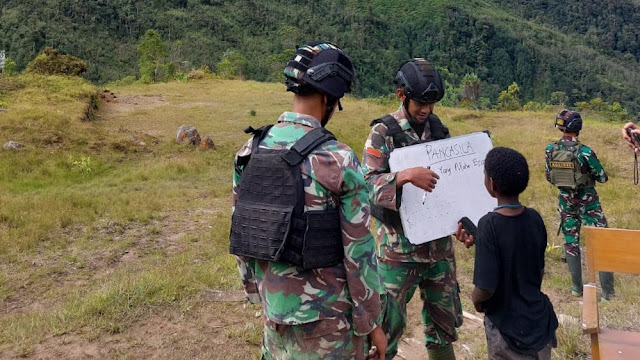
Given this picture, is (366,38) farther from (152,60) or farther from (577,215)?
(577,215)

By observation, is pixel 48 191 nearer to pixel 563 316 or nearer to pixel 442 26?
pixel 563 316

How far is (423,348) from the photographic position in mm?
3127

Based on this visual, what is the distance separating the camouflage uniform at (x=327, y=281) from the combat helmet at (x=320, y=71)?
11 centimetres

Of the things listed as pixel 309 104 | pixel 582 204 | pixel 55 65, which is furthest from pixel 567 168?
pixel 55 65

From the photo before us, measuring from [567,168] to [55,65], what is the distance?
2408cm

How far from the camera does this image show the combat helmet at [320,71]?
61.2 inches

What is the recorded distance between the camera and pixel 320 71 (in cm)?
155

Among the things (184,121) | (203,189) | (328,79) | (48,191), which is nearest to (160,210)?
(203,189)

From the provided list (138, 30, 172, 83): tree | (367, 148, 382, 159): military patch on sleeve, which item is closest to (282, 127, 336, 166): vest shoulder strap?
(367, 148, 382, 159): military patch on sleeve

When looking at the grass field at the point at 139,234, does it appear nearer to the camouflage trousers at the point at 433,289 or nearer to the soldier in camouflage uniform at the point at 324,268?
the camouflage trousers at the point at 433,289

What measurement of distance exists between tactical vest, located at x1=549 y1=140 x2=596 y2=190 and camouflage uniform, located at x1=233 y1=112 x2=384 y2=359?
10.2 feet

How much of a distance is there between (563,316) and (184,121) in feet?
45.1

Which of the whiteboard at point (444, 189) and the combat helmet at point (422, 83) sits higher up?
the combat helmet at point (422, 83)

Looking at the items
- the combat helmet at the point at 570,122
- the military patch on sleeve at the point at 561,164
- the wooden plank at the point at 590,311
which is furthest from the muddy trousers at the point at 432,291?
the combat helmet at the point at 570,122
